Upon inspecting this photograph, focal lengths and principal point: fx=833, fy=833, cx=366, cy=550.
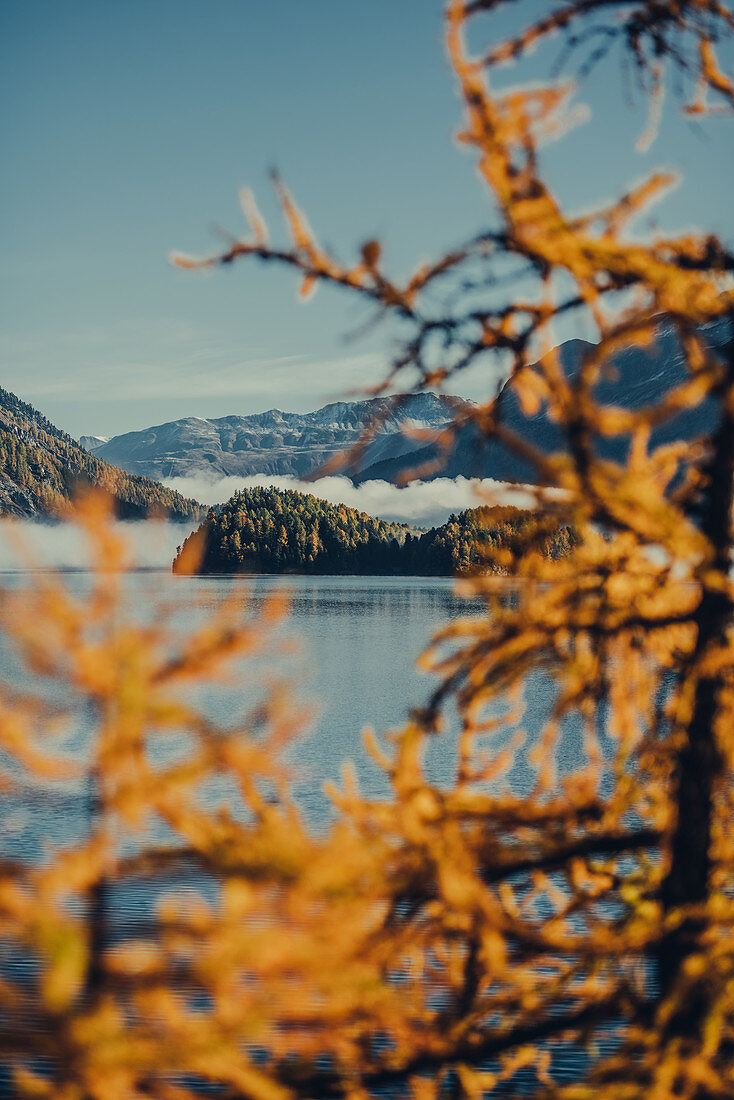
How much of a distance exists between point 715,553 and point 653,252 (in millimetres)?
1450

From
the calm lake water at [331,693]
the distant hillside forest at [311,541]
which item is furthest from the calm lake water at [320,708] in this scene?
the distant hillside forest at [311,541]

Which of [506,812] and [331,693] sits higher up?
[506,812]

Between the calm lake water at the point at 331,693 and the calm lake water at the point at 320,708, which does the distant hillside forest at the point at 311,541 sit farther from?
the calm lake water at the point at 320,708

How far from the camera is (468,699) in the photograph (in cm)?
401

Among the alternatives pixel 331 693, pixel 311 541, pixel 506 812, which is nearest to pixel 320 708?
pixel 506 812

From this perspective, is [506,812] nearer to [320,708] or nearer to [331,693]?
[320,708]

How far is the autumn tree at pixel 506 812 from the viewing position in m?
2.73

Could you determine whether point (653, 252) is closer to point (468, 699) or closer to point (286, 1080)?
point (468, 699)

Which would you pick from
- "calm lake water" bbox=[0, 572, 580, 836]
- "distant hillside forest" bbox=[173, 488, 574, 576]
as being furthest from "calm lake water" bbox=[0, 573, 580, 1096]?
"distant hillside forest" bbox=[173, 488, 574, 576]

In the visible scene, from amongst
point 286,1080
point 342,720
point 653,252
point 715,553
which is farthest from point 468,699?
point 342,720

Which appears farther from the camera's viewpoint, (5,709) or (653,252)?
(653,252)

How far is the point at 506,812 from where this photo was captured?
14.0 feet

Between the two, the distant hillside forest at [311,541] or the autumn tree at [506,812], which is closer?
the autumn tree at [506,812]

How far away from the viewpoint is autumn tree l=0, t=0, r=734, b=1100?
273cm
